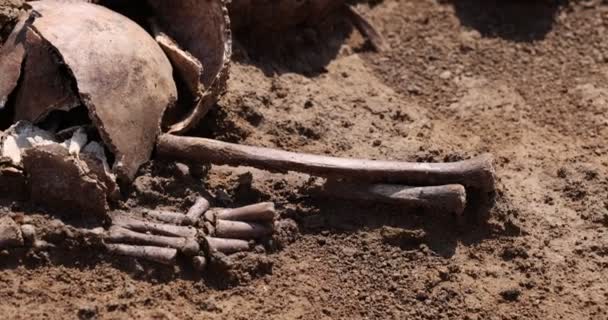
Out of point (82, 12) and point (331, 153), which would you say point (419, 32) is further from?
point (82, 12)

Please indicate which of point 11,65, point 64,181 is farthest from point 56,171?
point 11,65

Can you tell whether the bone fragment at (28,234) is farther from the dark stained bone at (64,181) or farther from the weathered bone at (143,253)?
the weathered bone at (143,253)

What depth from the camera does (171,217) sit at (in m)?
4.05

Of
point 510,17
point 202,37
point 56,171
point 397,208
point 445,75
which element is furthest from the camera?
point 510,17

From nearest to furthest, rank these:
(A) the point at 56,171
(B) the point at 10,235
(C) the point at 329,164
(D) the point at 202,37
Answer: (B) the point at 10,235 < (A) the point at 56,171 < (C) the point at 329,164 < (D) the point at 202,37

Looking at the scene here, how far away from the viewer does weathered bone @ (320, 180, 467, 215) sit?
4.22 metres

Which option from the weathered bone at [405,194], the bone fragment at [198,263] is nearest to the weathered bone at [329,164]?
the weathered bone at [405,194]

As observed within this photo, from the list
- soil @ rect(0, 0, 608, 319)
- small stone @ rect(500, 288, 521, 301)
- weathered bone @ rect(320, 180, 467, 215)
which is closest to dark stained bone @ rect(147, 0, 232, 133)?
soil @ rect(0, 0, 608, 319)

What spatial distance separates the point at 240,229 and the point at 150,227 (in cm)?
41

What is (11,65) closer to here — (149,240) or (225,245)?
(149,240)

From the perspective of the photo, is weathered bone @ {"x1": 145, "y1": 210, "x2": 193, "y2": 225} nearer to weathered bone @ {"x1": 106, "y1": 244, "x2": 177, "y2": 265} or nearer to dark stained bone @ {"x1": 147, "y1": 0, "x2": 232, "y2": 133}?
weathered bone @ {"x1": 106, "y1": 244, "x2": 177, "y2": 265}

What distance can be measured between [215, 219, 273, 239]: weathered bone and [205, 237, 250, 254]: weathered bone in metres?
0.03

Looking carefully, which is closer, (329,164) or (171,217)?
(171,217)

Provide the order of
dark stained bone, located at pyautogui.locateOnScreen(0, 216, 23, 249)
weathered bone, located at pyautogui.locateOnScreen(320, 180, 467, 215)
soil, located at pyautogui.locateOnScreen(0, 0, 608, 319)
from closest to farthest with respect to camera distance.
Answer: dark stained bone, located at pyautogui.locateOnScreen(0, 216, 23, 249), soil, located at pyautogui.locateOnScreen(0, 0, 608, 319), weathered bone, located at pyautogui.locateOnScreen(320, 180, 467, 215)
